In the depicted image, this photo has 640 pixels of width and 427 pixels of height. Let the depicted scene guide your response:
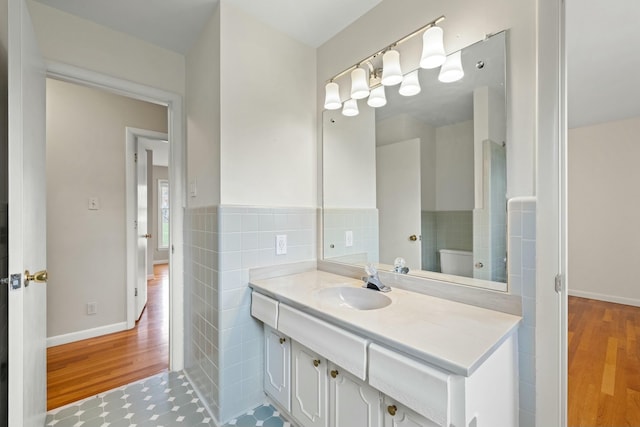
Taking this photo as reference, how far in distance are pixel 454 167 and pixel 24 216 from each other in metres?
1.87

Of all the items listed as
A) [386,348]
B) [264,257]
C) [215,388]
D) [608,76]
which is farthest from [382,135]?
[608,76]

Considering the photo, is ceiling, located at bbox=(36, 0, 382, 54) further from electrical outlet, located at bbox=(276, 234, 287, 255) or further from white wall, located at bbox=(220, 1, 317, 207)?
electrical outlet, located at bbox=(276, 234, 287, 255)

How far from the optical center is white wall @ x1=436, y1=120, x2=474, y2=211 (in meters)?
1.22

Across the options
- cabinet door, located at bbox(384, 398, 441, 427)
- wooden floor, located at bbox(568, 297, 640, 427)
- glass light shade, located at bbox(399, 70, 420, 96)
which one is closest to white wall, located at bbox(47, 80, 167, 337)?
glass light shade, located at bbox(399, 70, 420, 96)

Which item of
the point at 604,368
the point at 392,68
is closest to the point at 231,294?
the point at 392,68

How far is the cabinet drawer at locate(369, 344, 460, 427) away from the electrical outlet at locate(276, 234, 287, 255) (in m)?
0.94

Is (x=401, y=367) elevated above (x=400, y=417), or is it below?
above

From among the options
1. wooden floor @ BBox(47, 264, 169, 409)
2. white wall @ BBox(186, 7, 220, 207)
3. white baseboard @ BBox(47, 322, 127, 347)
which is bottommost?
wooden floor @ BBox(47, 264, 169, 409)

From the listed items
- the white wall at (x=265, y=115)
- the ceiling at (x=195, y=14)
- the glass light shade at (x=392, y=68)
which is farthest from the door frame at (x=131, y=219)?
the glass light shade at (x=392, y=68)

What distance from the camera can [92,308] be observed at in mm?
2520

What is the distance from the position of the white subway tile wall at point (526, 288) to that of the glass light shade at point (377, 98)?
3.01 ft

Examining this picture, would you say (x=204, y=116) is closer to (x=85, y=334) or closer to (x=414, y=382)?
(x=414, y=382)

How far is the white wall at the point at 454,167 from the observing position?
1.22 meters

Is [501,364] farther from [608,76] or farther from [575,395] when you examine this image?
[608,76]
